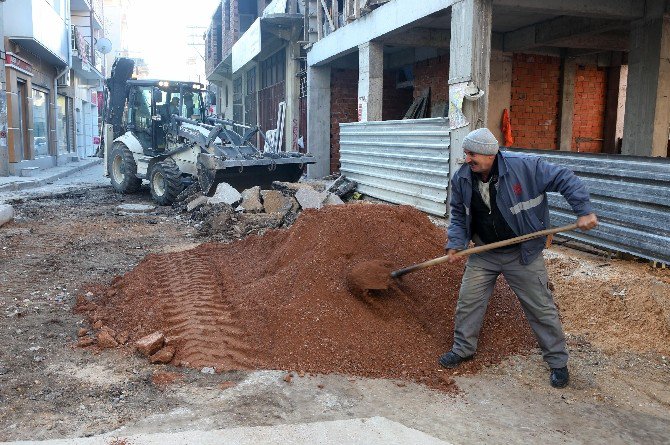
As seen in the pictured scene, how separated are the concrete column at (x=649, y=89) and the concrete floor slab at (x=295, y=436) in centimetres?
779

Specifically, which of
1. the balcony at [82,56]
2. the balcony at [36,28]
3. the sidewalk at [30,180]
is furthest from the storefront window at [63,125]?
the sidewalk at [30,180]

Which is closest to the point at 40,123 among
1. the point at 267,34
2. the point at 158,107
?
the point at 267,34

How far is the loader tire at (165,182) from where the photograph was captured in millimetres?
11992

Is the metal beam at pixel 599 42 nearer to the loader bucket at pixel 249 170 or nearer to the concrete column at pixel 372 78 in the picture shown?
the concrete column at pixel 372 78

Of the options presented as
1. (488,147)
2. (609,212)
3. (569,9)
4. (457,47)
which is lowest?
(609,212)

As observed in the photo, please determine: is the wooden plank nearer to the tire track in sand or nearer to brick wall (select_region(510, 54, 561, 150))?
brick wall (select_region(510, 54, 561, 150))

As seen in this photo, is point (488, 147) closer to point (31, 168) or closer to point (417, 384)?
point (417, 384)

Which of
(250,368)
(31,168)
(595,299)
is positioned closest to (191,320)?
(250,368)

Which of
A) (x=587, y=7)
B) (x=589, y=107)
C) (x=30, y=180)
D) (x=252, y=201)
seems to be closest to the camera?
(x=587, y=7)

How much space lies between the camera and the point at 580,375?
4.11 m

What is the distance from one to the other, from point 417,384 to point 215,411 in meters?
1.32

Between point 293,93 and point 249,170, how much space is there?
6667 mm

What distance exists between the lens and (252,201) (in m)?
10.8

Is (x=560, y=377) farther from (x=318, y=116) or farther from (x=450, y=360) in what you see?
(x=318, y=116)
